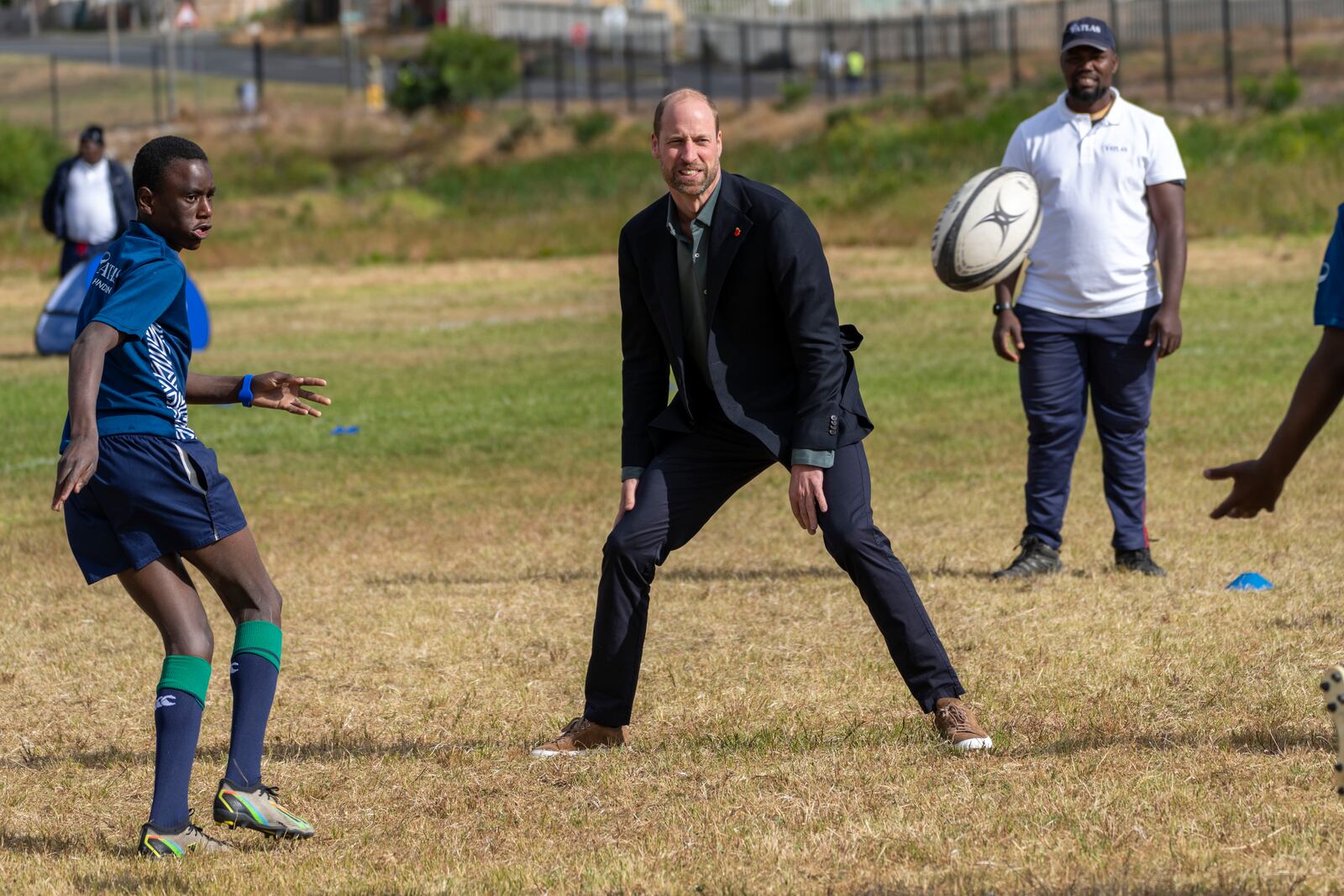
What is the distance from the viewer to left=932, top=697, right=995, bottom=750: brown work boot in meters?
5.37

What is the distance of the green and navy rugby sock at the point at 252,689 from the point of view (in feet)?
15.6

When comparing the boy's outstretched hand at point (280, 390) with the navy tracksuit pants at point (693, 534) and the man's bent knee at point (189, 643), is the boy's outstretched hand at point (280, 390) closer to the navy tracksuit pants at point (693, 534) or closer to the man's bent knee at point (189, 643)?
the man's bent knee at point (189, 643)

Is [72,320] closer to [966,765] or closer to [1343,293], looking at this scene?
[966,765]

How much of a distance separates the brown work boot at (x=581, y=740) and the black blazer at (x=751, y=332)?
0.86 m

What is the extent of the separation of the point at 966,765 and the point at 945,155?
32.8 meters

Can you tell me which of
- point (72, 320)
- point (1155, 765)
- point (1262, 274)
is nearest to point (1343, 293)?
point (1155, 765)

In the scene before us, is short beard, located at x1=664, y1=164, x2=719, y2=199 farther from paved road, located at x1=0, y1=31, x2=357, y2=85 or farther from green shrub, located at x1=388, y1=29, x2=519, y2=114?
paved road, located at x1=0, y1=31, x2=357, y2=85

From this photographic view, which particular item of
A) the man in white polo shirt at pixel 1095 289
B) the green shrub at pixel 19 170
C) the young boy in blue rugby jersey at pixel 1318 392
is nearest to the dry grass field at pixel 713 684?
the man in white polo shirt at pixel 1095 289

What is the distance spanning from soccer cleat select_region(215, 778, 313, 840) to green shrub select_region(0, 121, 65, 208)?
36422 mm

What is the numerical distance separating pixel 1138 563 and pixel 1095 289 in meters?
1.27

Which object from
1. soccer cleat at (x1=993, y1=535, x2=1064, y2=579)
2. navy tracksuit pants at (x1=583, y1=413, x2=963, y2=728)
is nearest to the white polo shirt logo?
soccer cleat at (x1=993, y1=535, x2=1064, y2=579)

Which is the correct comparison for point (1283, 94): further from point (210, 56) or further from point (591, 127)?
point (210, 56)

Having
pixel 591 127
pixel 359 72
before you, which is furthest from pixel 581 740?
pixel 359 72

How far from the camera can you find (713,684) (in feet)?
21.5
